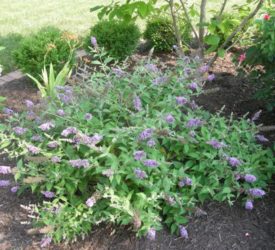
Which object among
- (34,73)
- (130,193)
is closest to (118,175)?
(130,193)

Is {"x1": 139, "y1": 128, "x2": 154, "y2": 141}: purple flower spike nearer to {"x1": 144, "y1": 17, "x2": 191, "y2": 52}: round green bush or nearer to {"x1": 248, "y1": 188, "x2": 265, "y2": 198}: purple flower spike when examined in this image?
{"x1": 248, "y1": 188, "x2": 265, "y2": 198}: purple flower spike

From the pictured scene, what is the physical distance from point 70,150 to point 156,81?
0.77m

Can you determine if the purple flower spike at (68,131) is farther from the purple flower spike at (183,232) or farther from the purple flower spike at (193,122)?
the purple flower spike at (183,232)

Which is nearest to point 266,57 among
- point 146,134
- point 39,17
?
point 146,134

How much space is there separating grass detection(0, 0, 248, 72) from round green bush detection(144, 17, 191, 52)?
1.47 meters

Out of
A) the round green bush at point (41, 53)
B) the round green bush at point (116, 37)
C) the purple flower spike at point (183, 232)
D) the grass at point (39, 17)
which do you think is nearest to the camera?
the purple flower spike at point (183, 232)

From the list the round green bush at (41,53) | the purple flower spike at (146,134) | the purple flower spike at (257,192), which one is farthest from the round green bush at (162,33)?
the purple flower spike at (257,192)

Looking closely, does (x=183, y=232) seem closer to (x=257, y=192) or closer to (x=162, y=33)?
(x=257, y=192)

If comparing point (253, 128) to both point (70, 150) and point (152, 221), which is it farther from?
point (70, 150)

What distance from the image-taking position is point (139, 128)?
245 cm

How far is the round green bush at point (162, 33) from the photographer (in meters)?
5.17

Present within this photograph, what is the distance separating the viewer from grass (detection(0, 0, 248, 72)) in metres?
6.62

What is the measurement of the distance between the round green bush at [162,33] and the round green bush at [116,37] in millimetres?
438

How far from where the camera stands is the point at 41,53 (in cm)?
426
